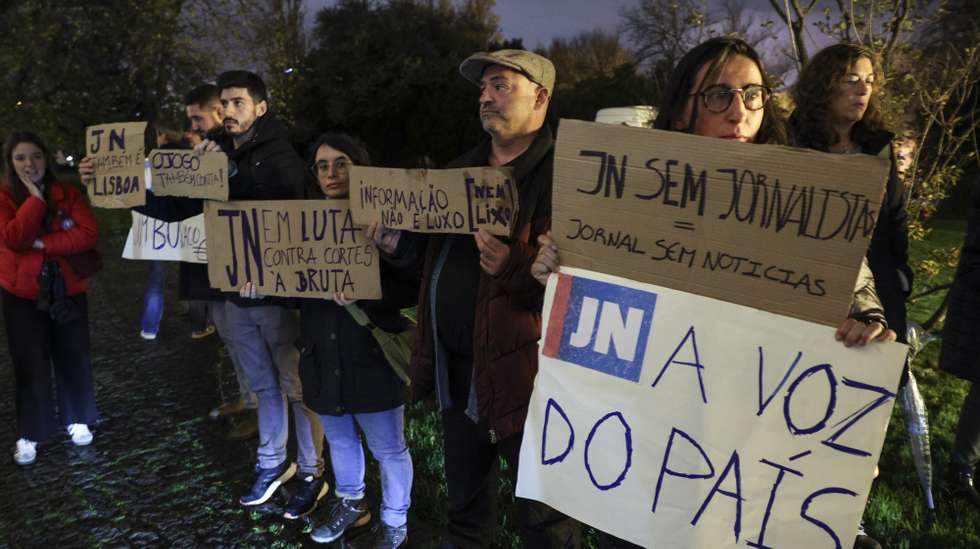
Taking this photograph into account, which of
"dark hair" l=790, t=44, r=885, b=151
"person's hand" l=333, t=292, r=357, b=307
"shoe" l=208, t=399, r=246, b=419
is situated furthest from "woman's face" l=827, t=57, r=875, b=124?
"shoe" l=208, t=399, r=246, b=419

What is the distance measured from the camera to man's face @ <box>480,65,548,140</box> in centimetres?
210

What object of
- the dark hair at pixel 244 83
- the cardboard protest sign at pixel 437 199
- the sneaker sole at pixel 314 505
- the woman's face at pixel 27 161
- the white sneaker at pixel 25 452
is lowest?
the white sneaker at pixel 25 452

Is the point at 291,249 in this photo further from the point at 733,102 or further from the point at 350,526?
the point at 733,102

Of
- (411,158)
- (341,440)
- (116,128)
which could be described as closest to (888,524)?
(341,440)

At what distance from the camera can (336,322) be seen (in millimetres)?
2678

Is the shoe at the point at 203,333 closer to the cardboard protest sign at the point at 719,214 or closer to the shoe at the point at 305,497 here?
the shoe at the point at 305,497

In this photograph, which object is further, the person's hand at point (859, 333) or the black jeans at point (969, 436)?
the black jeans at point (969, 436)

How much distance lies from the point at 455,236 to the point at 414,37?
61.6 ft

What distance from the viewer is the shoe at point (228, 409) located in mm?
4285

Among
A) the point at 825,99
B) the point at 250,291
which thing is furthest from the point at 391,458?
the point at 825,99

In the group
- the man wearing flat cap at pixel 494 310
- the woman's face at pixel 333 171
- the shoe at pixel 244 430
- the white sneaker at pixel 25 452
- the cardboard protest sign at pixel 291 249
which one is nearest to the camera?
the man wearing flat cap at pixel 494 310

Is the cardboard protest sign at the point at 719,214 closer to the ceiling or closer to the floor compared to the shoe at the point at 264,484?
closer to the ceiling

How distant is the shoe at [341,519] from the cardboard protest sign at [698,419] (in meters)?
1.47

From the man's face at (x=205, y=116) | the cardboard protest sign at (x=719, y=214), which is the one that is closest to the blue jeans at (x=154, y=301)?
the man's face at (x=205, y=116)
